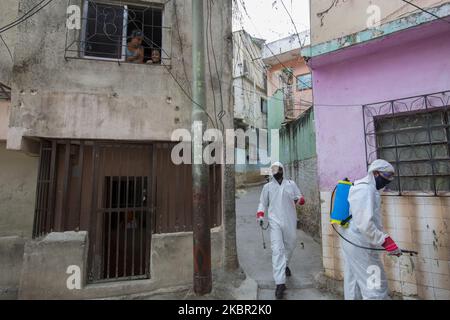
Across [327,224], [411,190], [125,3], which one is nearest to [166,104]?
[125,3]

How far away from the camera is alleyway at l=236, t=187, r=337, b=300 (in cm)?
392

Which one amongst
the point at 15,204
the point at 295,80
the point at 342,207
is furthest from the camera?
the point at 295,80

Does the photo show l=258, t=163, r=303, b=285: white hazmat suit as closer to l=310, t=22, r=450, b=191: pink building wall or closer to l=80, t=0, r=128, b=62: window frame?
l=310, t=22, r=450, b=191: pink building wall

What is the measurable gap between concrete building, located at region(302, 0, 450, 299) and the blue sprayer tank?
36.5 inches

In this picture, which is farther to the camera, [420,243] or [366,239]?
[420,243]

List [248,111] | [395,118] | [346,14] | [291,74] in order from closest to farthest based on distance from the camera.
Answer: [395,118]
[346,14]
[291,74]
[248,111]

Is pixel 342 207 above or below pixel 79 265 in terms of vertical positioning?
above

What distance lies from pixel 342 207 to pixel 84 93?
164 inches

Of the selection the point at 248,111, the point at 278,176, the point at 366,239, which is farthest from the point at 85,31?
the point at 248,111

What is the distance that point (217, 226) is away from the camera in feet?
16.0

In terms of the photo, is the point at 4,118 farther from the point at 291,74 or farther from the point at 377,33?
the point at 291,74

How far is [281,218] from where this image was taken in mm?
4148

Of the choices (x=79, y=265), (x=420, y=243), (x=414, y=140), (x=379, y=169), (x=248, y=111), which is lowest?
(x=79, y=265)

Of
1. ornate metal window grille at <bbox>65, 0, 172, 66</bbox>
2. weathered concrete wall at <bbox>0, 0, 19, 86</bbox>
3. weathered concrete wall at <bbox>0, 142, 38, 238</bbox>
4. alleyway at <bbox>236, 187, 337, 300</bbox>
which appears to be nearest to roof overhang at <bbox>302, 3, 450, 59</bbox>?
ornate metal window grille at <bbox>65, 0, 172, 66</bbox>
